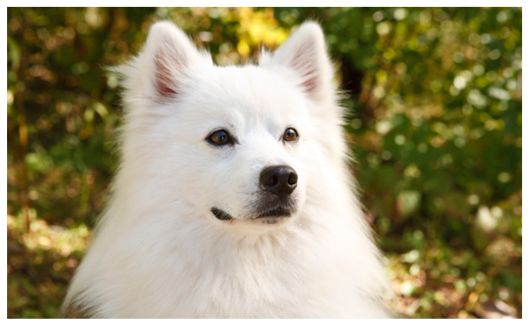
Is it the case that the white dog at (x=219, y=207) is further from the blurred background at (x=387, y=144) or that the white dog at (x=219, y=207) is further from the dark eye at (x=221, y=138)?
the blurred background at (x=387, y=144)

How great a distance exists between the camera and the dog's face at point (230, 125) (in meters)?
2.88

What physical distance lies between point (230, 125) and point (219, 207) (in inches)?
14.8

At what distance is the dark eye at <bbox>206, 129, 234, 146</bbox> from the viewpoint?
10.00ft

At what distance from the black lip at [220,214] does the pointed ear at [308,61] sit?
2.70 feet

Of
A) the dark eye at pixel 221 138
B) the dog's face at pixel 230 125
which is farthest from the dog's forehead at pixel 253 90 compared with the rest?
the dark eye at pixel 221 138

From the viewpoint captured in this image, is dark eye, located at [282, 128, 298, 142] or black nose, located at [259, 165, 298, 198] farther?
dark eye, located at [282, 128, 298, 142]

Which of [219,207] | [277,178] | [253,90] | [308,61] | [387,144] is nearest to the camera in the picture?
[277,178]

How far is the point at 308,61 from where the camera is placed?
136 inches

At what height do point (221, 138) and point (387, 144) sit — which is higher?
point (221, 138)

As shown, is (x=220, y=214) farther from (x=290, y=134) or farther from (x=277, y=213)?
(x=290, y=134)

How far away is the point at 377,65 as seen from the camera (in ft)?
19.3

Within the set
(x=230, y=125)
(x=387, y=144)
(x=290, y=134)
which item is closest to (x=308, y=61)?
(x=290, y=134)

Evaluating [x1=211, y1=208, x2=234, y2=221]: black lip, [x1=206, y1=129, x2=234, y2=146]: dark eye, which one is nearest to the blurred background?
[x1=206, y1=129, x2=234, y2=146]: dark eye

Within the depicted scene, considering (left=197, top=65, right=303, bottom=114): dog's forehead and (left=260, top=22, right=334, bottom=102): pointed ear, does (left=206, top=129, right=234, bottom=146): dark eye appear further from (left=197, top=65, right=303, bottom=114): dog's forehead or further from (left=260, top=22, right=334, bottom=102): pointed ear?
(left=260, top=22, right=334, bottom=102): pointed ear
